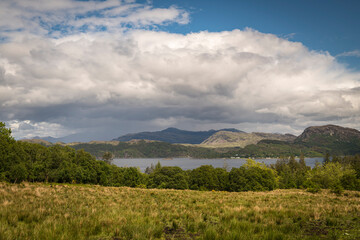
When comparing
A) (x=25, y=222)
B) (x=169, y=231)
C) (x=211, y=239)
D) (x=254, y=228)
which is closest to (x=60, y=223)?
(x=25, y=222)

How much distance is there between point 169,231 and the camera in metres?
9.09

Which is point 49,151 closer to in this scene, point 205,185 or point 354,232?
point 205,185

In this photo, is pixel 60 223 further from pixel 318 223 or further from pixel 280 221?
pixel 318 223

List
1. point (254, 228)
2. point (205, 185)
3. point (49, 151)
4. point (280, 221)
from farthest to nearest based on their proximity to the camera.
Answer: point (205, 185), point (49, 151), point (280, 221), point (254, 228)

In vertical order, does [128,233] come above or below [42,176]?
above

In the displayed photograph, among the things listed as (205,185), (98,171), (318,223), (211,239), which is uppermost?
(211,239)

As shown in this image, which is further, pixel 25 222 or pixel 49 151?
pixel 49 151

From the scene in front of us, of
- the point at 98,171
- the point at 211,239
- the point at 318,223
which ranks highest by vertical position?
the point at 211,239

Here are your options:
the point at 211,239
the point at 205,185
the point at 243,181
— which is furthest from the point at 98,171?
the point at 211,239

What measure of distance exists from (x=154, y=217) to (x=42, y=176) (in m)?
54.5

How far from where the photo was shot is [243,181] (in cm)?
6425

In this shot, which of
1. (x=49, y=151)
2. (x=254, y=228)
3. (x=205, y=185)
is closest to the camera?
(x=254, y=228)

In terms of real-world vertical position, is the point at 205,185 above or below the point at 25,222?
below

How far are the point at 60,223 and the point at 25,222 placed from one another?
63.8 inches
